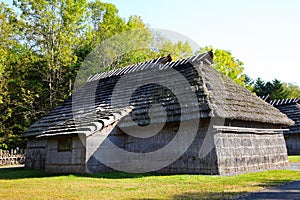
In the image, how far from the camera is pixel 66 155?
1461 cm

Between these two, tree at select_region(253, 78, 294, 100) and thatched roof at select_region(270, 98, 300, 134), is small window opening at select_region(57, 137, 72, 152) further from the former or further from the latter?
tree at select_region(253, 78, 294, 100)

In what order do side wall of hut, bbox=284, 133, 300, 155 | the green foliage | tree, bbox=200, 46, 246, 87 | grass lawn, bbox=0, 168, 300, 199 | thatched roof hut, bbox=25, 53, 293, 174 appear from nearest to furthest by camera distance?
grass lawn, bbox=0, 168, 300, 199, thatched roof hut, bbox=25, 53, 293, 174, side wall of hut, bbox=284, 133, 300, 155, the green foliage, tree, bbox=200, 46, 246, 87

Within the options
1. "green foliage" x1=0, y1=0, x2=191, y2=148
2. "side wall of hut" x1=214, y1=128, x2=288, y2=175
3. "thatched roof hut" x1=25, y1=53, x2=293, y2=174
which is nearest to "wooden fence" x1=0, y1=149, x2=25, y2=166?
"green foliage" x1=0, y1=0, x2=191, y2=148

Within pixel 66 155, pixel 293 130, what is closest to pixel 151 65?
pixel 66 155

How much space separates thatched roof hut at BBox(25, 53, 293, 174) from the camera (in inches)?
515

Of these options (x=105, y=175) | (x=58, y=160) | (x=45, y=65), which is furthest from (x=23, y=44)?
(x=105, y=175)

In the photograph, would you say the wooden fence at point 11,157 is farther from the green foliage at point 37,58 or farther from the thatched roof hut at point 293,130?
the thatched roof hut at point 293,130

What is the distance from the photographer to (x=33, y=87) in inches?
1259

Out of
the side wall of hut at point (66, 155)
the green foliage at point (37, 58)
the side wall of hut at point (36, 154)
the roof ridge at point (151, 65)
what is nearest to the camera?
the side wall of hut at point (66, 155)

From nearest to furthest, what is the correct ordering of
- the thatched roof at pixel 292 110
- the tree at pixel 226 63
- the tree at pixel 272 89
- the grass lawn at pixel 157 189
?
the grass lawn at pixel 157 189
the thatched roof at pixel 292 110
the tree at pixel 226 63
the tree at pixel 272 89

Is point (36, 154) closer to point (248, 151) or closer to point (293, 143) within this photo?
point (248, 151)

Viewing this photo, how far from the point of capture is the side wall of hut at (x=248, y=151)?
12.9m

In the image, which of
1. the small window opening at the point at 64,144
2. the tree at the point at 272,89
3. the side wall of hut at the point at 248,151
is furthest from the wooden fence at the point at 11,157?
the tree at the point at 272,89

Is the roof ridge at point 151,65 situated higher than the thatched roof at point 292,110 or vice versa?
the roof ridge at point 151,65
